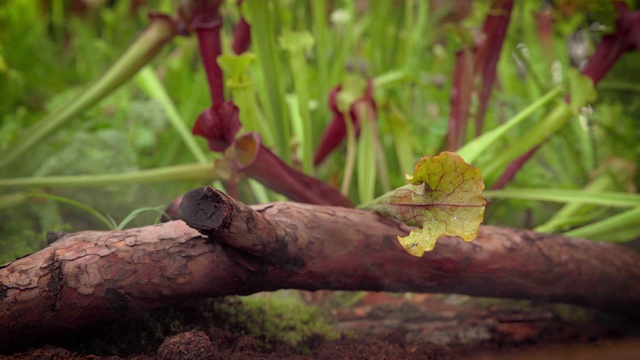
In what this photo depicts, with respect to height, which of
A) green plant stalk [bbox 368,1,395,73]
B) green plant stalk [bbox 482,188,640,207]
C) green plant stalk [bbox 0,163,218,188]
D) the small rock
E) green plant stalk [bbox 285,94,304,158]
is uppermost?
green plant stalk [bbox 368,1,395,73]

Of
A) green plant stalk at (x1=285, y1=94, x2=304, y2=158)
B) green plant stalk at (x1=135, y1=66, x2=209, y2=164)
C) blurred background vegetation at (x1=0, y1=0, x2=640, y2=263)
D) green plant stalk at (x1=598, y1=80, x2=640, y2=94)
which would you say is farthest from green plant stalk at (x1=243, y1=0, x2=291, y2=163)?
green plant stalk at (x1=598, y1=80, x2=640, y2=94)

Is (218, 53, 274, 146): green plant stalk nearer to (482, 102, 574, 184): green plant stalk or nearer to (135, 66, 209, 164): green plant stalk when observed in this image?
(135, 66, 209, 164): green plant stalk

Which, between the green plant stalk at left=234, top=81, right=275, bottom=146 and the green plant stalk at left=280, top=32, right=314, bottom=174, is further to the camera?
the green plant stalk at left=280, top=32, right=314, bottom=174

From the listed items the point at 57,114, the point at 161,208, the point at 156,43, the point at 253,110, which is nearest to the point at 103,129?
the point at 57,114

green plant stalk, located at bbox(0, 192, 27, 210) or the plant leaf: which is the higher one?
the plant leaf

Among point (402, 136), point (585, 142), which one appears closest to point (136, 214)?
point (402, 136)

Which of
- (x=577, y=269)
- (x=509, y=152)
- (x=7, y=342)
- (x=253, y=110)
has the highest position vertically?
(x=253, y=110)

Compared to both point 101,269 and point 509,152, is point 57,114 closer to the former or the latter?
point 101,269
